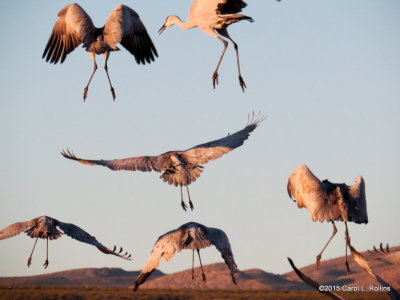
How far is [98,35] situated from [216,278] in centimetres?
7725

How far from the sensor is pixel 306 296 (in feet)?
232

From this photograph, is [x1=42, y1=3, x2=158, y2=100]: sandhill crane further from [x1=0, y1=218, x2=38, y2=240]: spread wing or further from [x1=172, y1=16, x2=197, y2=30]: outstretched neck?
[x1=0, y1=218, x2=38, y2=240]: spread wing

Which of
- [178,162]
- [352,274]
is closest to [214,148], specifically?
[178,162]

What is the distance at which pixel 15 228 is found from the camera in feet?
78.2

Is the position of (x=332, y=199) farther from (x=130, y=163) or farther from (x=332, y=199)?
(x=130, y=163)

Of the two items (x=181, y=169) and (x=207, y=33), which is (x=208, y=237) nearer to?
(x=181, y=169)

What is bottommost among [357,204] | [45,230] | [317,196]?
[357,204]

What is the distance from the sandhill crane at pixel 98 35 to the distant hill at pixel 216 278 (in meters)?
61.4

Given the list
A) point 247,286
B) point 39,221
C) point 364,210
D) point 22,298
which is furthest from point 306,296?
point 364,210

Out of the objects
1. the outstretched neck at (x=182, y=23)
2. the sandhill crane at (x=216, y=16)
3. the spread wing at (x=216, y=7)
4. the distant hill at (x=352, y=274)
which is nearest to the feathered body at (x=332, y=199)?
the sandhill crane at (x=216, y=16)

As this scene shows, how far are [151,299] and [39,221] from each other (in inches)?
1707

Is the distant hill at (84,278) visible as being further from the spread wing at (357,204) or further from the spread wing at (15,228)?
the spread wing at (357,204)

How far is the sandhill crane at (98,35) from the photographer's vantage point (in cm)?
2338

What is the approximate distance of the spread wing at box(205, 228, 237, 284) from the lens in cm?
1647
